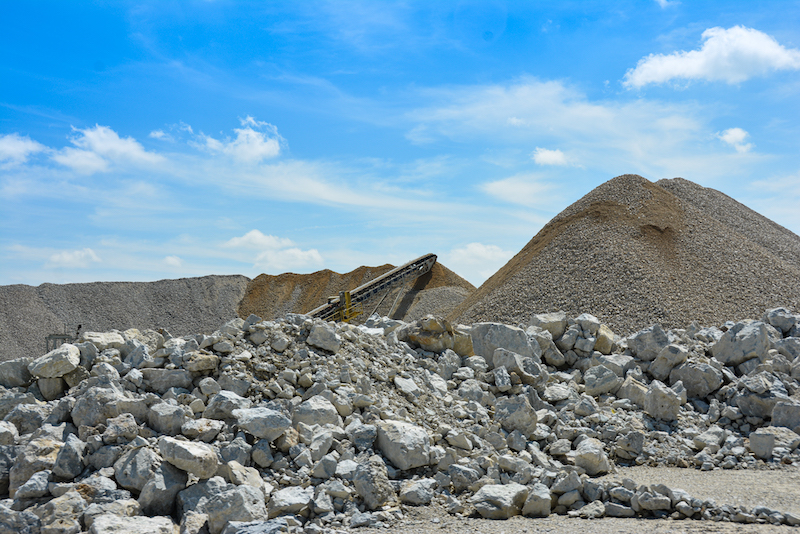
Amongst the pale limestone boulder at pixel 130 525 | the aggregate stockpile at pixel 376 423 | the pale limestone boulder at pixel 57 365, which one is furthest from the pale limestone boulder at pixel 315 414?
the pale limestone boulder at pixel 57 365

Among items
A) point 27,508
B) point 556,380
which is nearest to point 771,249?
point 556,380

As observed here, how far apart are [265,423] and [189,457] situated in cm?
86

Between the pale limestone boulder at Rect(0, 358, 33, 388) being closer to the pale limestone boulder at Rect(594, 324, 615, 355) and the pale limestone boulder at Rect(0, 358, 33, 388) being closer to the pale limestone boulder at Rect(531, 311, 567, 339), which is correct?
the pale limestone boulder at Rect(531, 311, 567, 339)

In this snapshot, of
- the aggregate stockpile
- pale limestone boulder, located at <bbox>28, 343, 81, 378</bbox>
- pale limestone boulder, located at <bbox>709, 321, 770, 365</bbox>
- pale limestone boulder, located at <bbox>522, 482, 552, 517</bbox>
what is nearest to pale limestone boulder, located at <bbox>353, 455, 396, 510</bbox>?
the aggregate stockpile

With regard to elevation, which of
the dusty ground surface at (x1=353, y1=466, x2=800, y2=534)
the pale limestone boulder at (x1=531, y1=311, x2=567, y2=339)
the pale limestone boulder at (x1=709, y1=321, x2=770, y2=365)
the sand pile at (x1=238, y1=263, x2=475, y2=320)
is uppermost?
the sand pile at (x1=238, y1=263, x2=475, y2=320)

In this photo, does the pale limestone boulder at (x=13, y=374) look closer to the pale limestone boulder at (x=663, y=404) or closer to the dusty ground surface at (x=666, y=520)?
the dusty ground surface at (x=666, y=520)

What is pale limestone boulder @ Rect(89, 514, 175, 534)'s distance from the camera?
4039 mm

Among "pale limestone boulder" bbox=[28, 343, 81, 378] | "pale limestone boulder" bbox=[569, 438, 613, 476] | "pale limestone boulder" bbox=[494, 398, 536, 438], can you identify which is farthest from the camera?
"pale limestone boulder" bbox=[494, 398, 536, 438]

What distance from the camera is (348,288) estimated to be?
33.4m

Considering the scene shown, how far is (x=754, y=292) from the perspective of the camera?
53.9 feet

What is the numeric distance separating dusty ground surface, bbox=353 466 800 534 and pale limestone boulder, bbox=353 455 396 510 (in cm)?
24

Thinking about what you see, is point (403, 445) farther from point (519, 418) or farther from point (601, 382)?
point (601, 382)

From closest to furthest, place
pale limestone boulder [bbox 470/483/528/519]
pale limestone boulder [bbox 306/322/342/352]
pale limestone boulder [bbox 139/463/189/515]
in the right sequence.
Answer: pale limestone boulder [bbox 139/463/189/515] → pale limestone boulder [bbox 470/483/528/519] → pale limestone boulder [bbox 306/322/342/352]

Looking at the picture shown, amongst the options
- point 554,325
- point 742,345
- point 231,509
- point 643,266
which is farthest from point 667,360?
point 643,266
